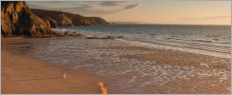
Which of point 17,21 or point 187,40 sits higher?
point 17,21

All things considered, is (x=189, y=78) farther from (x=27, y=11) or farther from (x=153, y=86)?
(x=27, y=11)

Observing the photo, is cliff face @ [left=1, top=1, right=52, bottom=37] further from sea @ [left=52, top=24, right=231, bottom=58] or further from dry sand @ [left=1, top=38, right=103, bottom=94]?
dry sand @ [left=1, top=38, right=103, bottom=94]

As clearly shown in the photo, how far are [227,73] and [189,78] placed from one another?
3561 mm

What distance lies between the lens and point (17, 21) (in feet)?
129

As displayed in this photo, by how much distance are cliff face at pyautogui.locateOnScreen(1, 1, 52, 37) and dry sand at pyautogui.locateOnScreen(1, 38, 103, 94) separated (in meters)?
30.3

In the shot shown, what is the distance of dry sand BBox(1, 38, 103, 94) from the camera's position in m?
7.75

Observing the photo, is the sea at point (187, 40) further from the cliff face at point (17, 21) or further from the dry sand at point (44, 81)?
the cliff face at point (17, 21)

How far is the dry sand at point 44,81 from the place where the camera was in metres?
7.75

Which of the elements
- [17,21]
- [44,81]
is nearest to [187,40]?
[44,81]

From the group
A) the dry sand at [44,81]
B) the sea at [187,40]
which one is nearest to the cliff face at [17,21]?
the sea at [187,40]

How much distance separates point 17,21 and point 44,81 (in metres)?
36.4

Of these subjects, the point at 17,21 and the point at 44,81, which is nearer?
the point at 44,81

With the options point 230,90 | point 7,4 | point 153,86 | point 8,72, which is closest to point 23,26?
point 7,4

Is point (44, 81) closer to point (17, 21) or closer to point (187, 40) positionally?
point (17, 21)
